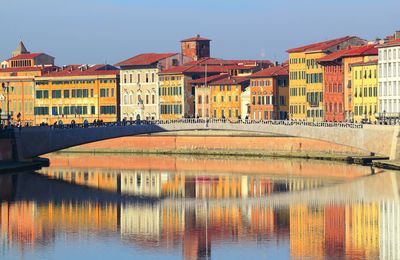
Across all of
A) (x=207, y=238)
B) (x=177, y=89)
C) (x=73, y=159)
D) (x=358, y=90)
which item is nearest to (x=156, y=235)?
(x=207, y=238)

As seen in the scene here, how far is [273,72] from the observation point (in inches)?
5153

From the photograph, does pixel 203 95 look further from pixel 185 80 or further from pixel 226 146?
pixel 226 146

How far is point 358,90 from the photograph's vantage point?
11806 cm

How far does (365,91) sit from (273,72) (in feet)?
49.2

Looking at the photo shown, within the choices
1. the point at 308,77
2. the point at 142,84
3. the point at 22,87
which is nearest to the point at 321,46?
the point at 308,77

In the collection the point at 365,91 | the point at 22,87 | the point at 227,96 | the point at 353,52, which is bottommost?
the point at 227,96

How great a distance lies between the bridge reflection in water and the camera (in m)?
60.5

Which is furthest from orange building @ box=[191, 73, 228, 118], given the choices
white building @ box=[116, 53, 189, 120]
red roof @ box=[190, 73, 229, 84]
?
white building @ box=[116, 53, 189, 120]

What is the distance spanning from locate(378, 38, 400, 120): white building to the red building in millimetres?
4275

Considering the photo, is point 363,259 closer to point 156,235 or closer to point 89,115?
point 156,235

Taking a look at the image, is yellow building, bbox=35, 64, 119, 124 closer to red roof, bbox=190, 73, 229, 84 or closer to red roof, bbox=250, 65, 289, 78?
red roof, bbox=190, 73, 229, 84

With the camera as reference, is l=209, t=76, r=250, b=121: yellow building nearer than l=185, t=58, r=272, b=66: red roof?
Yes

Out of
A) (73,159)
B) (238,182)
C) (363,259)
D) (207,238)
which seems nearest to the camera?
(363,259)

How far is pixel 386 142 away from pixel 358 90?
25854mm
